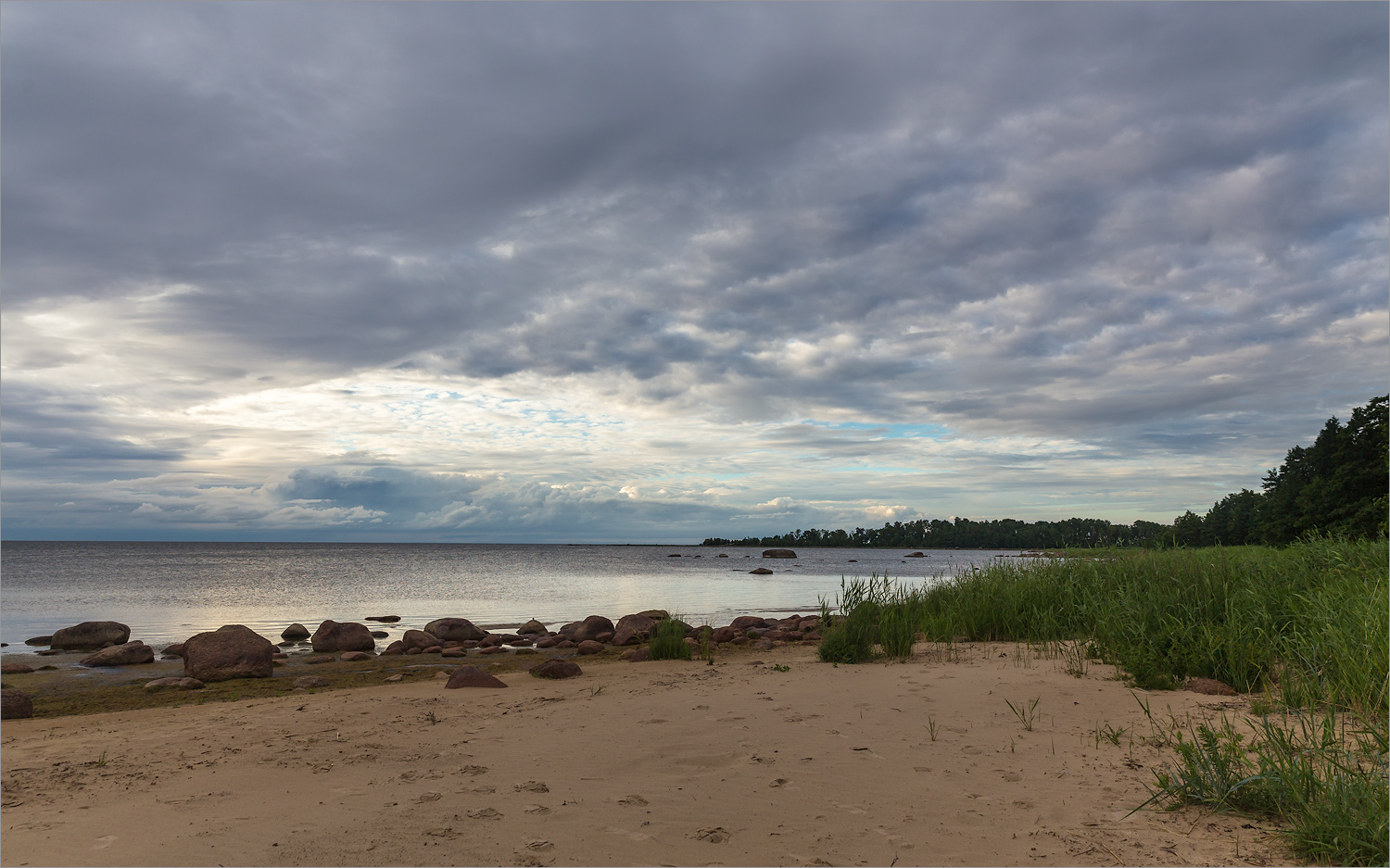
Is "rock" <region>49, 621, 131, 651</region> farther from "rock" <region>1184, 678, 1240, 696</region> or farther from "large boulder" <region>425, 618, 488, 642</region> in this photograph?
"rock" <region>1184, 678, 1240, 696</region>

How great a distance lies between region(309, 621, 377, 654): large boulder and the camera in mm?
16969

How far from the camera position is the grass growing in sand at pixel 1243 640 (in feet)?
13.7

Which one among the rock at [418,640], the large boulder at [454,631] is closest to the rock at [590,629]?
the large boulder at [454,631]

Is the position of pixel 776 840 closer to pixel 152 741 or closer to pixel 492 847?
pixel 492 847

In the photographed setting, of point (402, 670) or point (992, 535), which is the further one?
point (992, 535)

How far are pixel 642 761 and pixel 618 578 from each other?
142 ft

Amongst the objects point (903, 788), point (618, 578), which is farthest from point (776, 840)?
point (618, 578)

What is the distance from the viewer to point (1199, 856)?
3967mm

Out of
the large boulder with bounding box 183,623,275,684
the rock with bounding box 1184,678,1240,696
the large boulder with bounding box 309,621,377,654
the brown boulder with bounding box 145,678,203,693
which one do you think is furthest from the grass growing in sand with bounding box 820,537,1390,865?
Result: the large boulder with bounding box 309,621,377,654

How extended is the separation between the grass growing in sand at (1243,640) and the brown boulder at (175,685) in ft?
36.6

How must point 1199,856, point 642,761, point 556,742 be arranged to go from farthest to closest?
point 556,742 < point 642,761 < point 1199,856

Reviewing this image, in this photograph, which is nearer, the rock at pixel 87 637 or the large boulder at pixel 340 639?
the large boulder at pixel 340 639

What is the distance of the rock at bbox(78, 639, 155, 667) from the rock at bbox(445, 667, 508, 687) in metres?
9.20

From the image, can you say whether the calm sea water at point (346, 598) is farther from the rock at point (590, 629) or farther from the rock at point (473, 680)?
the rock at point (473, 680)
